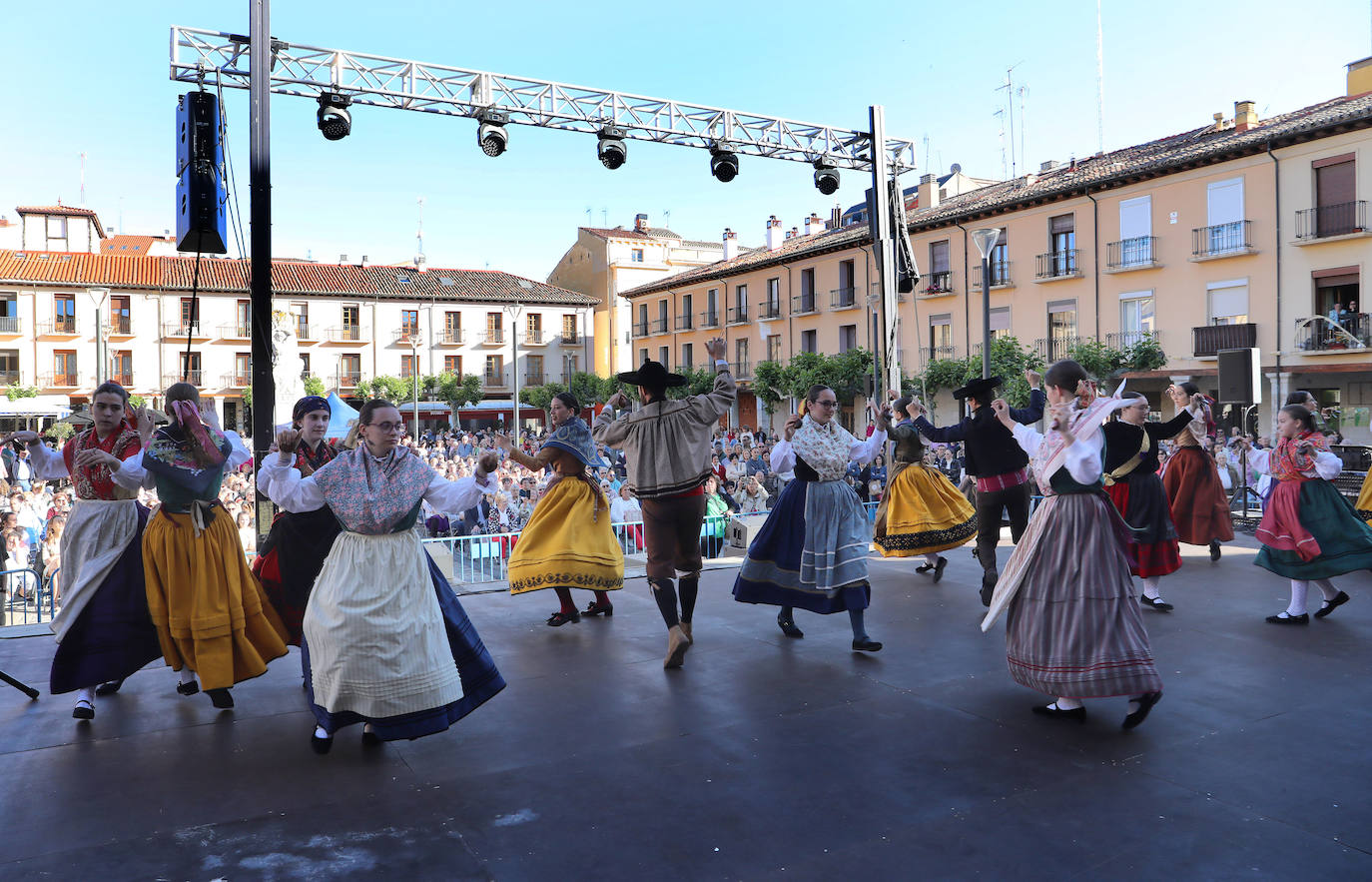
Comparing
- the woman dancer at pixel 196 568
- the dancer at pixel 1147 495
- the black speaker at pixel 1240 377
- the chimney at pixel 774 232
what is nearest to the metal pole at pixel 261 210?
the woman dancer at pixel 196 568

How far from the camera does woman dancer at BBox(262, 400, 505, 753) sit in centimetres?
380

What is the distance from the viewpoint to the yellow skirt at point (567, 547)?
6.35m

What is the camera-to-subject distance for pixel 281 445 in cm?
391

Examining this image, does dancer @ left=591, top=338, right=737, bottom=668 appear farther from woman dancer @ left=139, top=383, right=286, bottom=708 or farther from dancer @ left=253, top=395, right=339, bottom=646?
woman dancer @ left=139, top=383, right=286, bottom=708

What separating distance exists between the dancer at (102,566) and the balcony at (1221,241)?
2529 centimetres

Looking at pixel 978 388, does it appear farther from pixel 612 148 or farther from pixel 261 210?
Answer: pixel 612 148

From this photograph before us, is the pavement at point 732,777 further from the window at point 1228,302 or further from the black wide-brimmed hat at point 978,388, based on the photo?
the window at point 1228,302

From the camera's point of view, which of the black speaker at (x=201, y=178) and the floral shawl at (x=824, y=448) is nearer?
the floral shawl at (x=824, y=448)

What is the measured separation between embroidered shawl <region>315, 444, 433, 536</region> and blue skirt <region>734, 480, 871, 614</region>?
2465mm

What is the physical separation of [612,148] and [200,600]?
7.79 meters

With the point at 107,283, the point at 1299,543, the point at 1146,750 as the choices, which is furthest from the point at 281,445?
the point at 107,283

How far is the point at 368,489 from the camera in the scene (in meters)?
3.88

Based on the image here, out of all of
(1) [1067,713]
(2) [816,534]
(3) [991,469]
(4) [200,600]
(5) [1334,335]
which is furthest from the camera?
(5) [1334,335]

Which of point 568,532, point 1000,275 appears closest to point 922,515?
point 568,532
